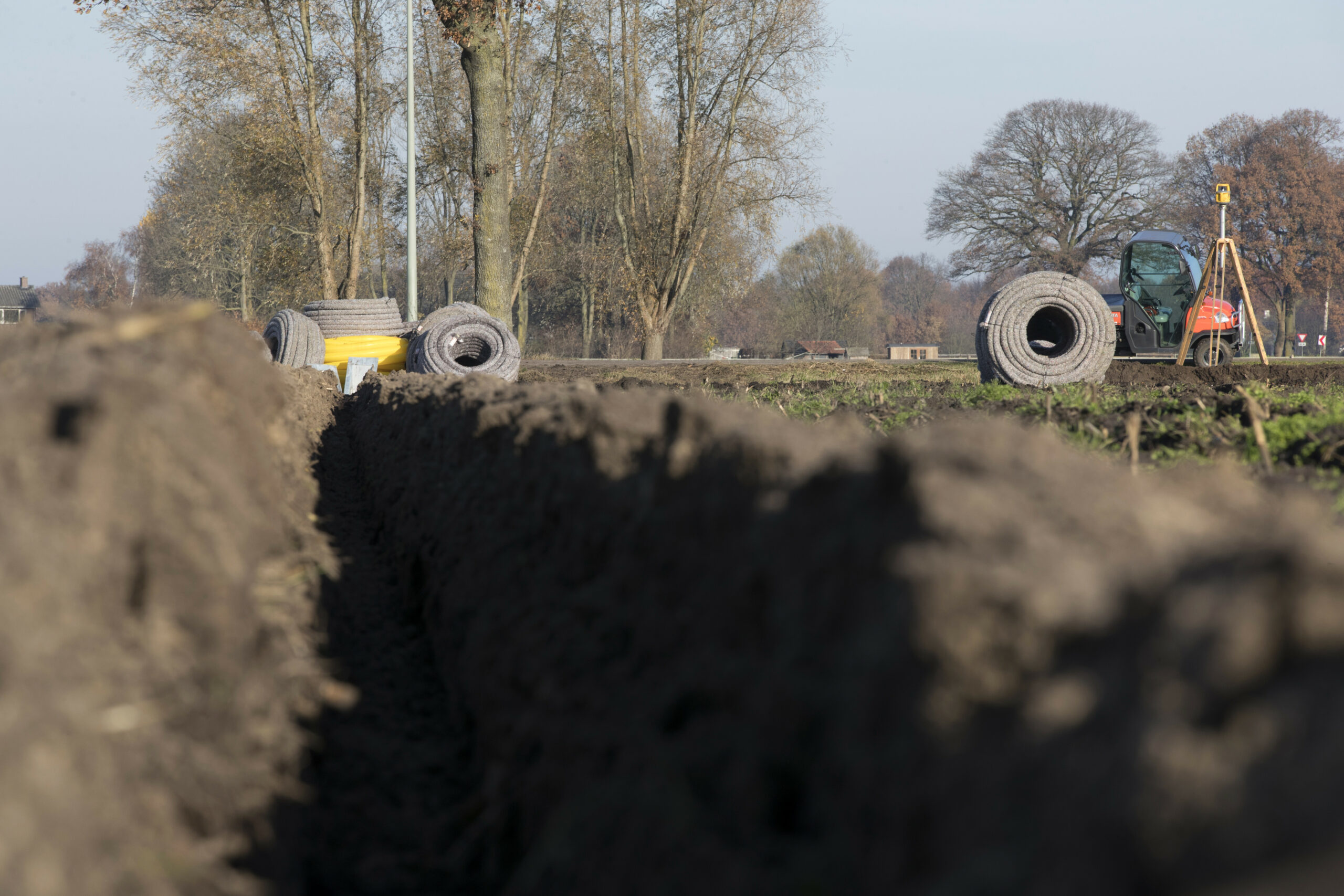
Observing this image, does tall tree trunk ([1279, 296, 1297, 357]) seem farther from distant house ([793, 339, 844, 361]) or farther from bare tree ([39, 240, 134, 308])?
bare tree ([39, 240, 134, 308])

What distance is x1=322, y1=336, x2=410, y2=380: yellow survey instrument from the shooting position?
13367 mm

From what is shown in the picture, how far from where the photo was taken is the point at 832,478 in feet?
5.56

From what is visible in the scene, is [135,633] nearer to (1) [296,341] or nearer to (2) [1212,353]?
(1) [296,341]

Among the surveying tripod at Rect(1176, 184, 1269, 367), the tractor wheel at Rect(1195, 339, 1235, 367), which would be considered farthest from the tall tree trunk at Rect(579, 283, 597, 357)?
the surveying tripod at Rect(1176, 184, 1269, 367)

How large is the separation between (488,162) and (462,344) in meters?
5.40

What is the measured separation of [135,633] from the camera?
1939mm

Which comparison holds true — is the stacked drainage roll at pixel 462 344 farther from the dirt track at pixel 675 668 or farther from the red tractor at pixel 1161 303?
the red tractor at pixel 1161 303

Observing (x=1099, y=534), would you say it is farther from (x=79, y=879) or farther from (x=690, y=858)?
(x=79, y=879)

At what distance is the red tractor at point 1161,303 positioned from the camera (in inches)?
697

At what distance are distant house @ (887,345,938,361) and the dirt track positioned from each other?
48724 mm

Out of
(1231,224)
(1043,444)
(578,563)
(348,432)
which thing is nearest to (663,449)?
(578,563)

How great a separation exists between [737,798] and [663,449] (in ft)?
3.45

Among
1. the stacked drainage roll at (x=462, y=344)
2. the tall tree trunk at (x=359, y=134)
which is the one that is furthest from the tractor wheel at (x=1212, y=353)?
the tall tree trunk at (x=359, y=134)

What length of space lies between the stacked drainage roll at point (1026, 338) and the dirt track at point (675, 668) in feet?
31.7
